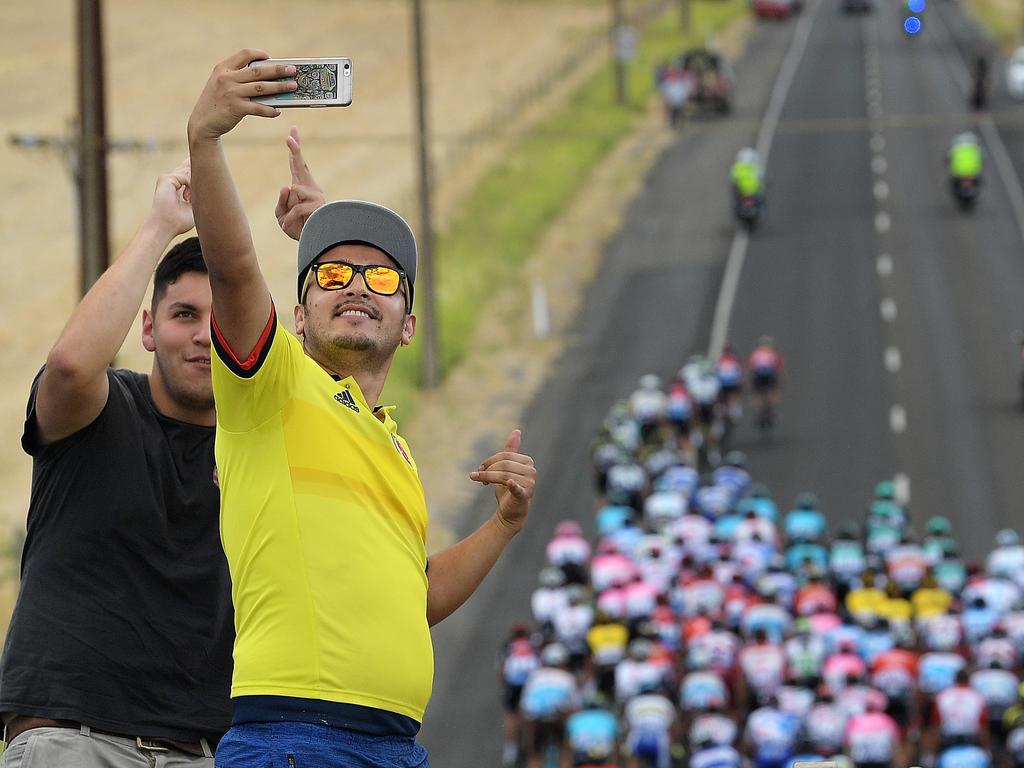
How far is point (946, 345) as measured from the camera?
36.4m

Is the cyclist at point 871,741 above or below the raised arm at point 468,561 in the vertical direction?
below

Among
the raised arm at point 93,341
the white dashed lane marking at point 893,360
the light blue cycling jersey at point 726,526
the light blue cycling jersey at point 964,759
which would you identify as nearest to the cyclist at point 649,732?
the light blue cycling jersey at point 964,759

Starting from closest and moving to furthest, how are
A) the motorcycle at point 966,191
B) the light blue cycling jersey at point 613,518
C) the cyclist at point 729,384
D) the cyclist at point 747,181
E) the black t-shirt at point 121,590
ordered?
the black t-shirt at point 121,590, the light blue cycling jersey at point 613,518, the cyclist at point 729,384, the cyclist at point 747,181, the motorcycle at point 966,191

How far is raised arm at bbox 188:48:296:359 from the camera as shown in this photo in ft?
11.5

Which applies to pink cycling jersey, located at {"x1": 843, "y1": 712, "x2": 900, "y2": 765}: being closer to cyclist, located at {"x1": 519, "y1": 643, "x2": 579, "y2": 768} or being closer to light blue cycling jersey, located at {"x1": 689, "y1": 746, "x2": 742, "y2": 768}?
light blue cycling jersey, located at {"x1": 689, "y1": 746, "x2": 742, "y2": 768}

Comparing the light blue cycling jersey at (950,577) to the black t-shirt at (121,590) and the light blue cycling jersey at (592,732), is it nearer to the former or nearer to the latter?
the light blue cycling jersey at (592,732)

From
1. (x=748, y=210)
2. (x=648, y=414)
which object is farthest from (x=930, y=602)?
(x=748, y=210)

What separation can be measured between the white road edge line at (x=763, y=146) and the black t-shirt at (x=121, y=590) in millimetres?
31202

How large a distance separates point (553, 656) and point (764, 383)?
13609mm

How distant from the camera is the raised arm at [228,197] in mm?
3496

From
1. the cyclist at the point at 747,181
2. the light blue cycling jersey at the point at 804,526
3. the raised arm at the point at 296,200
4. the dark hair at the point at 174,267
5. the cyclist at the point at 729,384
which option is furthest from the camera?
the cyclist at the point at 747,181

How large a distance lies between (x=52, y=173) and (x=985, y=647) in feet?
147

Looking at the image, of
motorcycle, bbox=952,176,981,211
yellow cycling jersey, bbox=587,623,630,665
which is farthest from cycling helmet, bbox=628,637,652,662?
motorcycle, bbox=952,176,981,211

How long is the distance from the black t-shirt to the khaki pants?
0.11 ft
